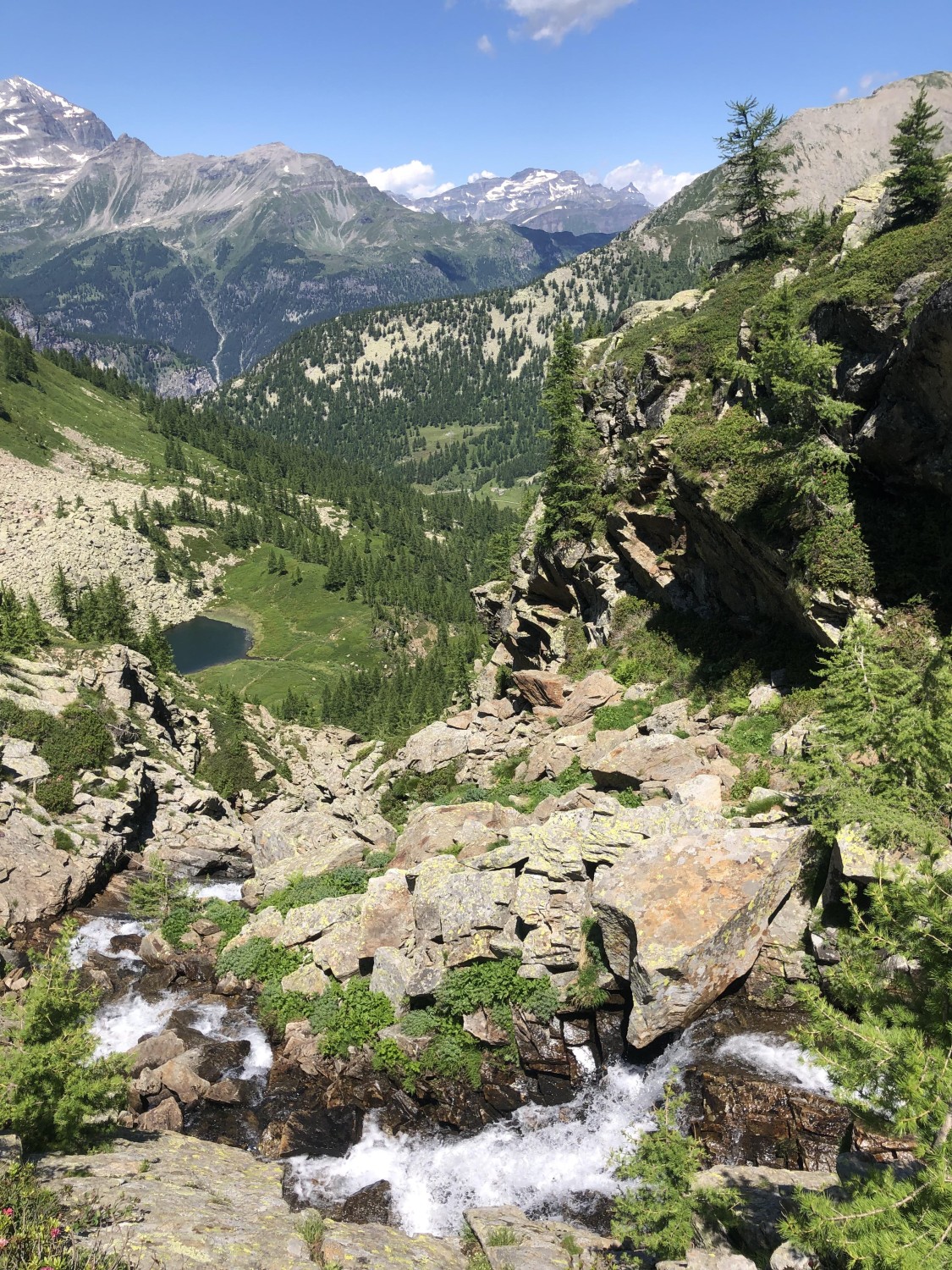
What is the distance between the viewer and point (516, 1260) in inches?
648

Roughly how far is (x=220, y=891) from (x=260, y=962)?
515 inches

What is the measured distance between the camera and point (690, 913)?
69.2 feet

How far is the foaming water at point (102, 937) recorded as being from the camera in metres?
34.0

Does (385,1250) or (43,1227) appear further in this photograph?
(385,1250)

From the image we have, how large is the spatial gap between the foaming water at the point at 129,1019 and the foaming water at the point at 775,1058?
23.9 meters

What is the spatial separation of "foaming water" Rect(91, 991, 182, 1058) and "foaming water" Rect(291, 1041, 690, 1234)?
10530mm

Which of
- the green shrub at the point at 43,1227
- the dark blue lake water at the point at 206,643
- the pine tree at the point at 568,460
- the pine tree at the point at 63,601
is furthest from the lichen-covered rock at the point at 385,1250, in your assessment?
the dark blue lake water at the point at 206,643

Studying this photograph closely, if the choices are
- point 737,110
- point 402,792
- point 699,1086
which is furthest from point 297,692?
point 699,1086

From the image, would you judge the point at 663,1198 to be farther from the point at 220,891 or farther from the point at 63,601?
the point at 63,601

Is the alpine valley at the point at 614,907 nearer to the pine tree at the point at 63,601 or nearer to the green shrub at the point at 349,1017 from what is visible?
the green shrub at the point at 349,1017

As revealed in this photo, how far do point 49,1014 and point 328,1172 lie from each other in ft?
35.5

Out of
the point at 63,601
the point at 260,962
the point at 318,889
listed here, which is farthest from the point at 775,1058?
the point at 63,601

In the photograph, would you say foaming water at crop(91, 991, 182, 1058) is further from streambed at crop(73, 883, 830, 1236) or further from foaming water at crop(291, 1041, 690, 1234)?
foaming water at crop(291, 1041, 690, 1234)

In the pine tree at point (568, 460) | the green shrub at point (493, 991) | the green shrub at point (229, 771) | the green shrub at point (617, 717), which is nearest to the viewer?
the green shrub at point (493, 991)
